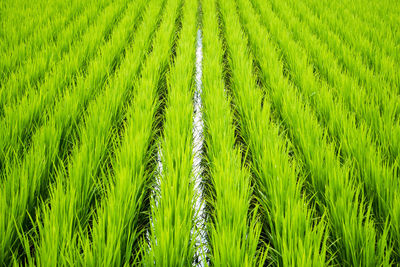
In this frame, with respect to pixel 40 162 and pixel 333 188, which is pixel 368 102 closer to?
pixel 333 188

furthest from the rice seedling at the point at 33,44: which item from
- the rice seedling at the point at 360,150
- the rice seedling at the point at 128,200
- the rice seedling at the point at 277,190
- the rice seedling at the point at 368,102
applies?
the rice seedling at the point at 368,102

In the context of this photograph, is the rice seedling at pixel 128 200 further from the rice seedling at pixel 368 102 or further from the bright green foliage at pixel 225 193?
the rice seedling at pixel 368 102

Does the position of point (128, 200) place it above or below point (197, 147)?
below

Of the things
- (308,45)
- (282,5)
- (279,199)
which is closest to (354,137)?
(279,199)

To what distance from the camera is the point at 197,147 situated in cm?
141

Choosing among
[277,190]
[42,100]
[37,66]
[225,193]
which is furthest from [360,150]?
[37,66]

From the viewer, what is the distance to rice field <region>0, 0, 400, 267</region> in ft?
2.57

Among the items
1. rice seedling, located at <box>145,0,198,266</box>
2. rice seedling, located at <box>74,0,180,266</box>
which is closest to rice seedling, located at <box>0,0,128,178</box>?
rice seedling, located at <box>74,0,180,266</box>

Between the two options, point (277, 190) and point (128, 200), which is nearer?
point (128, 200)

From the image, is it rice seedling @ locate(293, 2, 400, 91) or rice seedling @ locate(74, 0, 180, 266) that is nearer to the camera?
rice seedling @ locate(74, 0, 180, 266)

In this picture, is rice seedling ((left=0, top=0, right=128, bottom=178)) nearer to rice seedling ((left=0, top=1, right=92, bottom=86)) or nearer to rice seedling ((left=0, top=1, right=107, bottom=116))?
rice seedling ((left=0, top=1, right=107, bottom=116))

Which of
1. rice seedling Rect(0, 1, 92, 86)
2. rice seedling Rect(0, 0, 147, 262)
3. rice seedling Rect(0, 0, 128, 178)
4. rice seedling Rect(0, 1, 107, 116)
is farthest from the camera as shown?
rice seedling Rect(0, 1, 92, 86)

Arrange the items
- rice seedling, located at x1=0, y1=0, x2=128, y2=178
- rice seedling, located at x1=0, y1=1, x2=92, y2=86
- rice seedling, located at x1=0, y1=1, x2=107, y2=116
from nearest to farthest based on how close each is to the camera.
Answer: rice seedling, located at x1=0, y1=0, x2=128, y2=178, rice seedling, located at x1=0, y1=1, x2=107, y2=116, rice seedling, located at x1=0, y1=1, x2=92, y2=86

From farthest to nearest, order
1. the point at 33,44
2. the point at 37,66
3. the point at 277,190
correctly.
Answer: the point at 33,44
the point at 37,66
the point at 277,190
